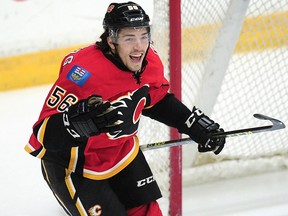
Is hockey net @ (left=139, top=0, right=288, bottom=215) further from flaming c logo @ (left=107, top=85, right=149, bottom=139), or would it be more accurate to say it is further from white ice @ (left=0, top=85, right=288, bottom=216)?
flaming c logo @ (left=107, top=85, right=149, bottom=139)

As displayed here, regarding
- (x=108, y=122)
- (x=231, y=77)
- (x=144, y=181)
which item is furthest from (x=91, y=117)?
(x=231, y=77)

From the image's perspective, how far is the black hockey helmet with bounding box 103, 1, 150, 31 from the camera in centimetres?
216

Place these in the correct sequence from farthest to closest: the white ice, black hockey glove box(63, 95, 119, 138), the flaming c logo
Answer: the white ice, the flaming c logo, black hockey glove box(63, 95, 119, 138)

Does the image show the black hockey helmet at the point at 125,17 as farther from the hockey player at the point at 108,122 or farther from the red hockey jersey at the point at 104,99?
the red hockey jersey at the point at 104,99

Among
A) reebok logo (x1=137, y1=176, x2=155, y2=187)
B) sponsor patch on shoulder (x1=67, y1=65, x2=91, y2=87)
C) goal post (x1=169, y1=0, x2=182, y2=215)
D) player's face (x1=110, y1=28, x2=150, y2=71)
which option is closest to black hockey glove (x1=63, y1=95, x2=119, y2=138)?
sponsor patch on shoulder (x1=67, y1=65, x2=91, y2=87)

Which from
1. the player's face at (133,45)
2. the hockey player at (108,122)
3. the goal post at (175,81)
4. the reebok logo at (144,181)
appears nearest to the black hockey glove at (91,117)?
the hockey player at (108,122)

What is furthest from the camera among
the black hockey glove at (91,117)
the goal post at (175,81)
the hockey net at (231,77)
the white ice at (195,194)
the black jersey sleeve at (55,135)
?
the white ice at (195,194)

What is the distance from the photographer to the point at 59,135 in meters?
2.13

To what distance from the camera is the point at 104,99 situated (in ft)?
7.20

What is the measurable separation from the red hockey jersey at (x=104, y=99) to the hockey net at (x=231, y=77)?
0.47 meters

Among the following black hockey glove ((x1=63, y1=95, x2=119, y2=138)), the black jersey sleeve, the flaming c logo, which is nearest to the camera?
black hockey glove ((x1=63, y1=95, x2=119, y2=138))

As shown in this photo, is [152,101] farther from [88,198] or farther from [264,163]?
[264,163]

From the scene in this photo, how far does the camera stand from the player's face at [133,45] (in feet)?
7.15

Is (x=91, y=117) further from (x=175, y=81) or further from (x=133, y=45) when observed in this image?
(x=175, y=81)
